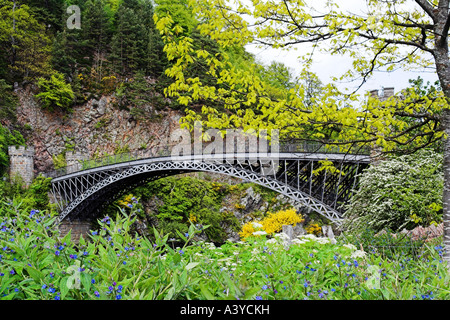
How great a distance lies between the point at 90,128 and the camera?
33219 millimetres

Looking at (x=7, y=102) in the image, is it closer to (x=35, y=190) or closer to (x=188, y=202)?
(x=35, y=190)

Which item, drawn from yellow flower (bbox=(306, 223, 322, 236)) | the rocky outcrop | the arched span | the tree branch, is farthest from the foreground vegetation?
the rocky outcrop

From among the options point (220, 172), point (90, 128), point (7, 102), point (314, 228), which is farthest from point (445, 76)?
point (7, 102)

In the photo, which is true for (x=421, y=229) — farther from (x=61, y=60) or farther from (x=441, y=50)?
(x=61, y=60)

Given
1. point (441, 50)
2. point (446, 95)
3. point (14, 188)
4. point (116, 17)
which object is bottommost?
point (14, 188)

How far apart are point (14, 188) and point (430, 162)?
25.9m

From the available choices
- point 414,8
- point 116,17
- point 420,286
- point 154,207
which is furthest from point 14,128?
point 420,286

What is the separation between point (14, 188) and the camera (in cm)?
2477

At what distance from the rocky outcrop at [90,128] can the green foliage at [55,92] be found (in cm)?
90

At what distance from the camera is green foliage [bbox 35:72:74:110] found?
30703mm

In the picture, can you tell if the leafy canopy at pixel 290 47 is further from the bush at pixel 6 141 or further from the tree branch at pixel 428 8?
the bush at pixel 6 141

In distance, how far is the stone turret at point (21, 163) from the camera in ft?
85.2

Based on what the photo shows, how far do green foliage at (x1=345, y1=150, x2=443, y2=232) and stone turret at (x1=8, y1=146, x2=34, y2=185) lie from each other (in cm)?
2484

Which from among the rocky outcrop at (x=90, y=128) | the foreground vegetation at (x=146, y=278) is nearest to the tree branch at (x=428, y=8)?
the foreground vegetation at (x=146, y=278)
